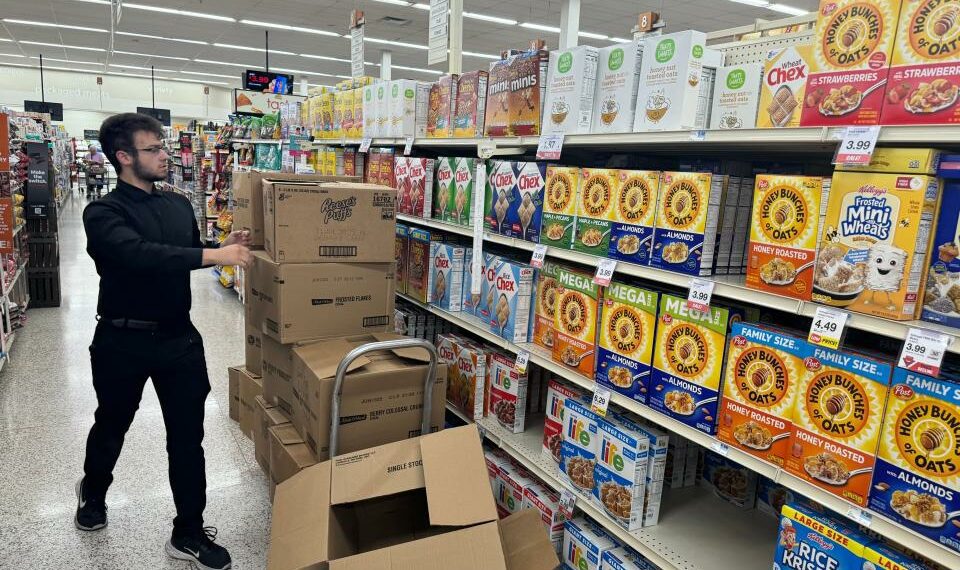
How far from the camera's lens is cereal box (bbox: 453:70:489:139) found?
2.81m

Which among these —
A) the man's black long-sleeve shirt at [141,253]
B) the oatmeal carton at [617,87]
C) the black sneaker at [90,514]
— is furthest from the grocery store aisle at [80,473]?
the oatmeal carton at [617,87]

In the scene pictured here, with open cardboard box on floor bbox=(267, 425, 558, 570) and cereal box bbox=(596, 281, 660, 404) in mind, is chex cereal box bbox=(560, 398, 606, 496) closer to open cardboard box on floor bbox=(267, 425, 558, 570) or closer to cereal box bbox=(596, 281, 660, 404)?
cereal box bbox=(596, 281, 660, 404)

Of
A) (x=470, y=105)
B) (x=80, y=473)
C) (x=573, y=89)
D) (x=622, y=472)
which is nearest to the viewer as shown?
(x=622, y=472)

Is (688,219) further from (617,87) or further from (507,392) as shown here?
(507,392)

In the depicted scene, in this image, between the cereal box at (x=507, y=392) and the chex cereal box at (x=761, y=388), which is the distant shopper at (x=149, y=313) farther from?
the chex cereal box at (x=761, y=388)

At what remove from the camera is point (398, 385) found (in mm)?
2533

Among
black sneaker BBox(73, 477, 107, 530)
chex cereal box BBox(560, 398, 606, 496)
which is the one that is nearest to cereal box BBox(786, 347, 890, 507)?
chex cereal box BBox(560, 398, 606, 496)

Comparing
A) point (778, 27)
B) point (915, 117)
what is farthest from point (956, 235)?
point (778, 27)

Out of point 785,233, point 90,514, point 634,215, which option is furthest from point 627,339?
point 90,514

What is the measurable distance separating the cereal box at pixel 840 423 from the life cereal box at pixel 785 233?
191mm

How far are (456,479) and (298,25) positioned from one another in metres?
13.3

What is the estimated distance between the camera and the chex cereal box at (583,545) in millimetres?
2229

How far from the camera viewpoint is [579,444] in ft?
7.45

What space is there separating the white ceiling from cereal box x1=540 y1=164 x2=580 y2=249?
9062mm
